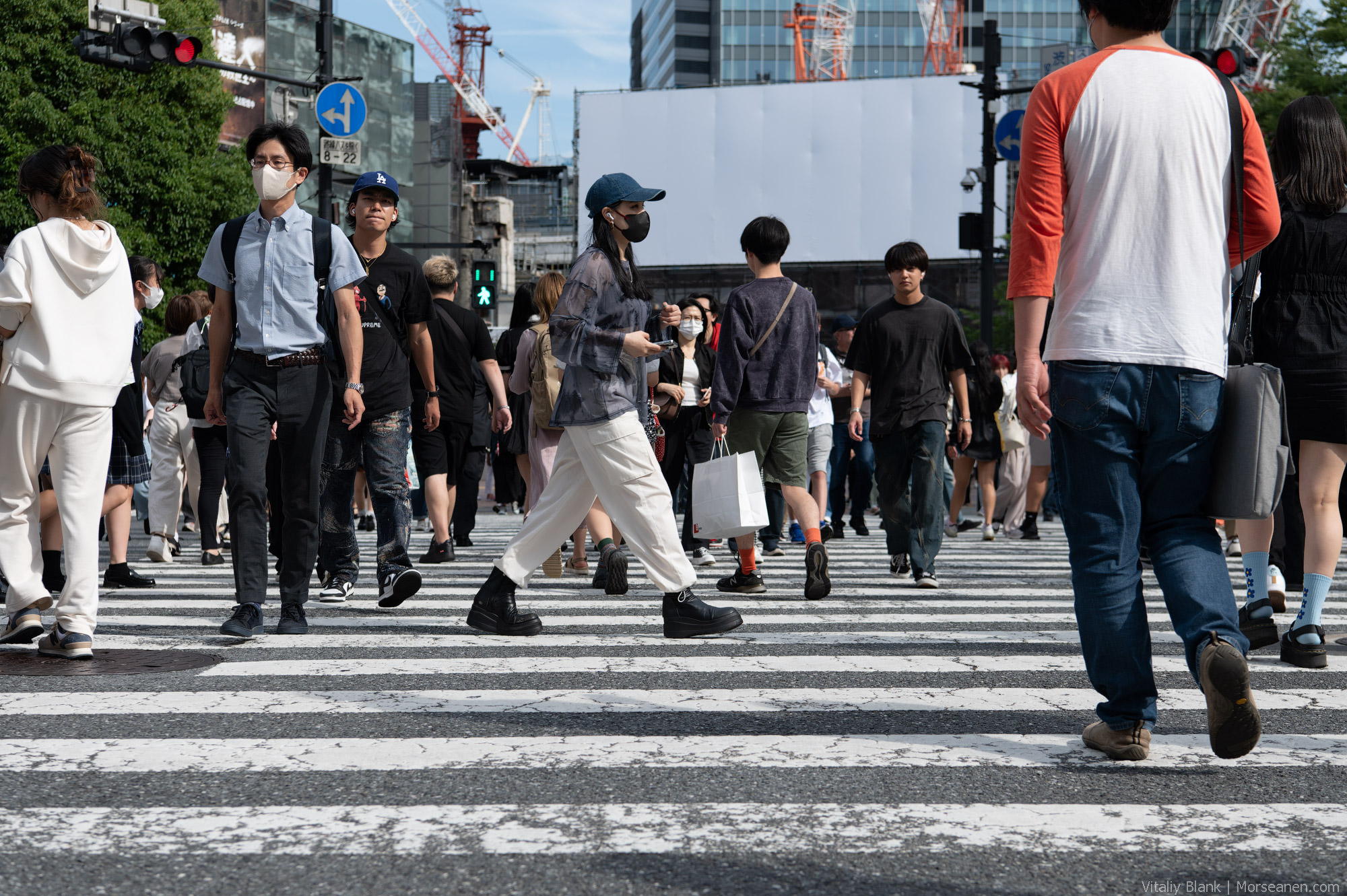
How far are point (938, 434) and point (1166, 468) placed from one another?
4.45m

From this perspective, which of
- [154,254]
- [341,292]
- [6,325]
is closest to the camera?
[6,325]

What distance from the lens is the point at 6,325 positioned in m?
4.94

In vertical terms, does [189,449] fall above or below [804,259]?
below

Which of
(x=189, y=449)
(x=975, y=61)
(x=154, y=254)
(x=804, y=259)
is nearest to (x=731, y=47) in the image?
(x=975, y=61)

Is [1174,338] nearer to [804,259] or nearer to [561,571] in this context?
[561,571]

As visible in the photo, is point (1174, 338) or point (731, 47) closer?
point (1174, 338)

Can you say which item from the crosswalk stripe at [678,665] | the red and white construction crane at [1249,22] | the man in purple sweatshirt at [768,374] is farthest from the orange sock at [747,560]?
the red and white construction crane at [1249,22]

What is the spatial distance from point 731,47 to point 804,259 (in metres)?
52.7

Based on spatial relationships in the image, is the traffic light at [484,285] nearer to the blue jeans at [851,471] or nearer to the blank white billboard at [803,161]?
the blue jeans at [851,471]

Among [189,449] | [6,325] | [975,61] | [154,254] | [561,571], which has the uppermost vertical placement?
[975,61]

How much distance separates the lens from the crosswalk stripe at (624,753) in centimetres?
339

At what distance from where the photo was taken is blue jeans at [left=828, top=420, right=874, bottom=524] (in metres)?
13.2

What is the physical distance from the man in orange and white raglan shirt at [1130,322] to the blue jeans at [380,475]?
12.7ft

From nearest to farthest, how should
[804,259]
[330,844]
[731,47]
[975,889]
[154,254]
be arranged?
[975,889], [330,844], [154,254], [804,259], [731,47]
